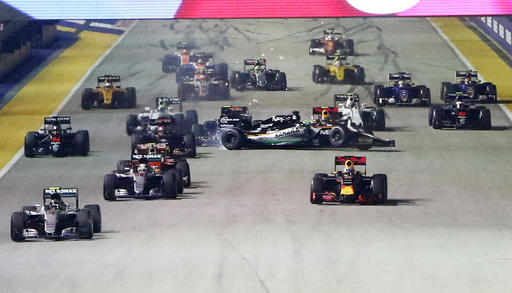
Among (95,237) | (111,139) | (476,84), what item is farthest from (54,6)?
(476,84)

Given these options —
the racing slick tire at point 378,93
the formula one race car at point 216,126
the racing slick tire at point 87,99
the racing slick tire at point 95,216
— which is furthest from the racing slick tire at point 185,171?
the racing slick tire at point 378,93

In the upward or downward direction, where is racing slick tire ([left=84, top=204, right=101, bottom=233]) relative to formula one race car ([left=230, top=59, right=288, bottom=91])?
downward

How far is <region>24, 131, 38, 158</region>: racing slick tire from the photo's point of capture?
51594mm

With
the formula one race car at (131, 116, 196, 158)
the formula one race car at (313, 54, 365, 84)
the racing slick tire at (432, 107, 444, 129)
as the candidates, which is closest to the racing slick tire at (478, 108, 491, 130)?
the racing slick tire at (432, 107, 444, 129)

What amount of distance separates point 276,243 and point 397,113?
25224mm

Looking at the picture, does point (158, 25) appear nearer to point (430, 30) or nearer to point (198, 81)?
point (430, 30)

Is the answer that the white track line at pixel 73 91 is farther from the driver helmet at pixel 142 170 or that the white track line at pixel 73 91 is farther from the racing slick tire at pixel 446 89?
the racing slick tire at pixel 446 89

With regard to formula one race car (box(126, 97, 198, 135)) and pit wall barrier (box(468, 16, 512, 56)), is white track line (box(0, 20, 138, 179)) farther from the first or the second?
pit wall barrier (box(468, 16, 512, 56))

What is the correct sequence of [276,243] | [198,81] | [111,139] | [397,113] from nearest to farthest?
[276,243] < [111,139] < [397,113] < [198,81]

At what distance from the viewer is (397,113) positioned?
6128 cm

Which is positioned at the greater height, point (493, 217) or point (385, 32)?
point (385, 32)

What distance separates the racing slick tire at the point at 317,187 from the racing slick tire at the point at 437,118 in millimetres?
16161

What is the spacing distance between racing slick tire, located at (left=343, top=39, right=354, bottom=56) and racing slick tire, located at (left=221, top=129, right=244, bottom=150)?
27243 millimetres

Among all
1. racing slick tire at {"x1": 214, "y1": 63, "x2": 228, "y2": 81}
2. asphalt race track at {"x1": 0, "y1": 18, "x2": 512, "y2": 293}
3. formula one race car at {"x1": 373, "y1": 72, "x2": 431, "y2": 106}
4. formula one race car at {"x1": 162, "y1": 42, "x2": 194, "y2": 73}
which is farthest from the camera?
formula one race car at {"x1": 162, "y1": 42, "x2": 194, "y2": 73}
